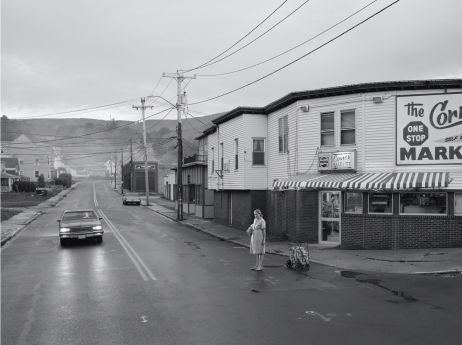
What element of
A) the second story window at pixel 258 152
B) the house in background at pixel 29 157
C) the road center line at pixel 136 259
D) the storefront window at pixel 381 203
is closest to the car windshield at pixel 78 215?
the road center line at pixel 136 259

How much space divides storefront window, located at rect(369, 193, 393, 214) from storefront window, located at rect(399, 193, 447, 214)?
43 cm

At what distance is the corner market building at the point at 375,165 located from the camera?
18.5 metres

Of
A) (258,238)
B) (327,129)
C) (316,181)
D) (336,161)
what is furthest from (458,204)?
(258,238)

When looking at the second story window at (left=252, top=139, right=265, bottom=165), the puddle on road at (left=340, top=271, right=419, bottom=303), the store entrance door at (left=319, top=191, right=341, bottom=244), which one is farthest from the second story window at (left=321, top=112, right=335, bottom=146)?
the puddle on road at (left=340, top=271, right=419, bottom=303)

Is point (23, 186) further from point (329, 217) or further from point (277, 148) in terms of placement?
point (329, 217)

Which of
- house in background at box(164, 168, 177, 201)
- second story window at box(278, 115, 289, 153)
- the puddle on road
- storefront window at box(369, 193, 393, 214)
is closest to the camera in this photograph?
the puddle on road

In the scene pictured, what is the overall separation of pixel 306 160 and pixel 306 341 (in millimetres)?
14861

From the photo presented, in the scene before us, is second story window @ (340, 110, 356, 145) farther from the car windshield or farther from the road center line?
the car windshield

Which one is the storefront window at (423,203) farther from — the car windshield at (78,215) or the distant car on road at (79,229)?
the car windshield at (78,215)

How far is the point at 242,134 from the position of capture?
2802cm

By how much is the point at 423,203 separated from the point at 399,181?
1.67m

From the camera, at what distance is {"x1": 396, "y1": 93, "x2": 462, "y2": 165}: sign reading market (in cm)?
1869

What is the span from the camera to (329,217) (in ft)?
69.7

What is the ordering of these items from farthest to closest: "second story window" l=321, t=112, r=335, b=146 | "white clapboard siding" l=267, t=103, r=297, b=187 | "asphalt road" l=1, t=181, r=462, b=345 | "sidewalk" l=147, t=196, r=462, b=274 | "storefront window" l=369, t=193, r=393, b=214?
"white clapboard siding" l=267, t=103, r=297, b=187
"second story window" l=321, t=112, r=335, b=146
"storefront window" l=369, t=193, r=393, b=214
"sidewalk" l=147, t=196, r=462, b=274
"asphalt road" l=1, t=181, r=462, b=345
